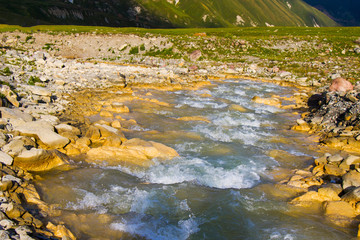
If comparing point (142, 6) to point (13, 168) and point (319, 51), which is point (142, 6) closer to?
point (319, 51)

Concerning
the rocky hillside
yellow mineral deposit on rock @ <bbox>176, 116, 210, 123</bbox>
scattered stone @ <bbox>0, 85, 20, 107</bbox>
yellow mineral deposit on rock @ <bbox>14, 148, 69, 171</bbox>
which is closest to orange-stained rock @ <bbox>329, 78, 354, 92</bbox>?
yellow mineral deposit on rock @ <bbox>176, 116, 210, 123</bbox>

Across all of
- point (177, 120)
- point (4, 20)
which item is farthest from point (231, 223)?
point (4, 20)

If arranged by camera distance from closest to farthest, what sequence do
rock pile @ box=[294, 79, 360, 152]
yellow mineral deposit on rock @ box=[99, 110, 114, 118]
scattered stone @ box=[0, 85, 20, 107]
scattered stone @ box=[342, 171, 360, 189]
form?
scattered stone @ box=[342, 171, 360, 189] < scattered stone @ box=[0, 85, 20, 107] < rock pile @ box=[294, 79, 360, 152] < yellow mineral deposit on rock @ box=[99, 110, 114, 118]

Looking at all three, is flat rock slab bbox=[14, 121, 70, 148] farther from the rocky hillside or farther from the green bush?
the rocky hillside

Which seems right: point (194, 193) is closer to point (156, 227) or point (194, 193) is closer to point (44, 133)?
point (156, 227)

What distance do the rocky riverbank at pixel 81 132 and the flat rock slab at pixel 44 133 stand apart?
3cm

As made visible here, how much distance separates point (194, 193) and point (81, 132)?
6590 mm

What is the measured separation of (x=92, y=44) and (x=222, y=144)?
128ft

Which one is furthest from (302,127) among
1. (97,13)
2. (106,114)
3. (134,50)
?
(97,13)

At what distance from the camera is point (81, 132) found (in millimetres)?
13070

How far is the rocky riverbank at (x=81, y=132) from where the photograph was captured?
7.73 metres

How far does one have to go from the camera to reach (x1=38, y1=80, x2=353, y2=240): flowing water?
25.3 ft

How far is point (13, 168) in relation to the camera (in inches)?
348

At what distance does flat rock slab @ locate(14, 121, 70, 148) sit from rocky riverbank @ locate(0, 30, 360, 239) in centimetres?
3
